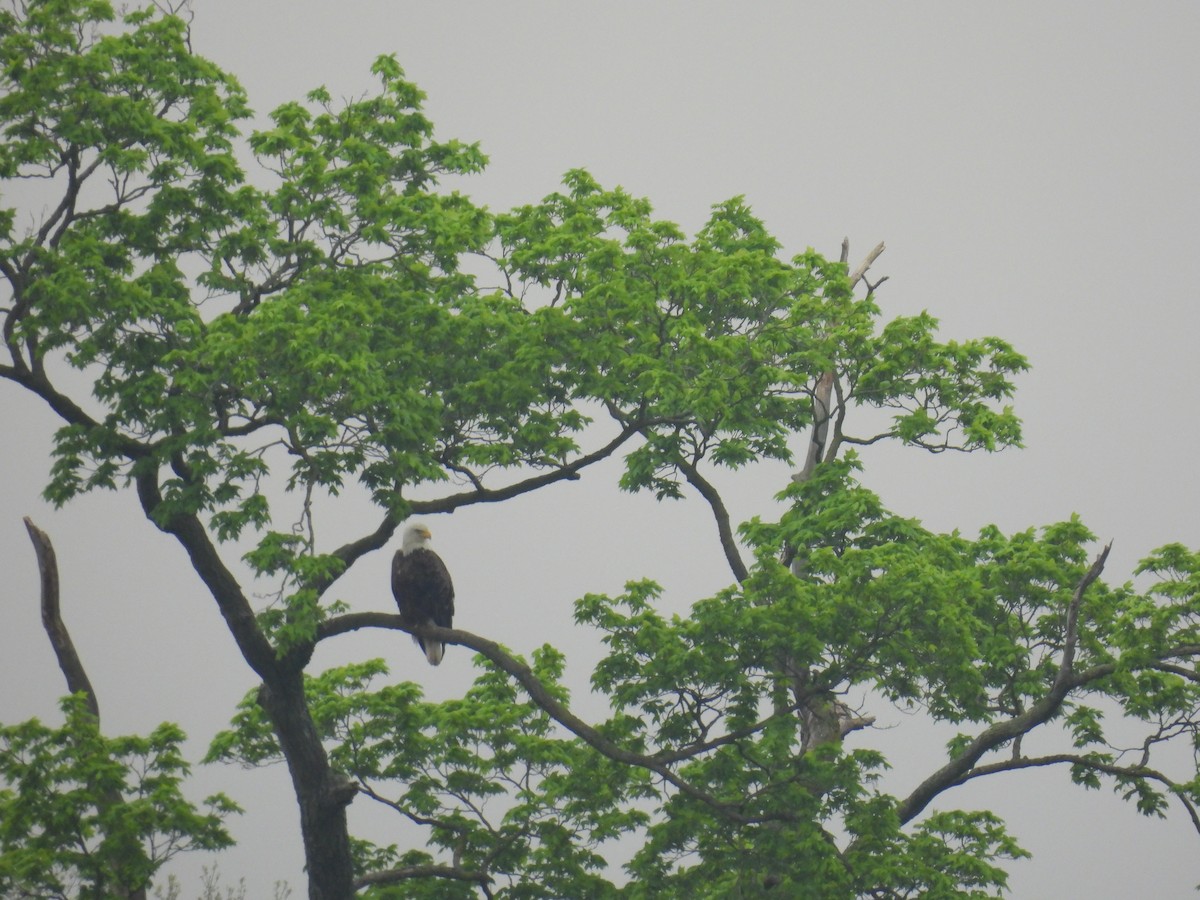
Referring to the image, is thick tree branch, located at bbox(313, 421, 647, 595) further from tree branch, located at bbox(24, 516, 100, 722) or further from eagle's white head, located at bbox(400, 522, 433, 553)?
tree branch, located at bbox(24, 516, 100, 722)

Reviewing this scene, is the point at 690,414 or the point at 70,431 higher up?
the point at 690,414

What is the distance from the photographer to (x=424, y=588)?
13336 mm

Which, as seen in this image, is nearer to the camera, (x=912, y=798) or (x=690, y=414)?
(x=690, y=414)

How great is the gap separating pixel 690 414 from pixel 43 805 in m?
7.06

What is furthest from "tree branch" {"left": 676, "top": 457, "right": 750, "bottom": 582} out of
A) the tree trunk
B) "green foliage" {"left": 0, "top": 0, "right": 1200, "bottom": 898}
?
the tree trunk

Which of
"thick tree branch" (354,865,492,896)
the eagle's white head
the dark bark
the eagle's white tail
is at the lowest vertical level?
"thick tree branch" (354,865,492,896)

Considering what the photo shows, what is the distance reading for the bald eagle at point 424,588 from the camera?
1329cm

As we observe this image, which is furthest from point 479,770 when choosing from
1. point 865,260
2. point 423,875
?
point 865,260

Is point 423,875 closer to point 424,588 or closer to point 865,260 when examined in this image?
point 424,588

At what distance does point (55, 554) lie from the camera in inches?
558

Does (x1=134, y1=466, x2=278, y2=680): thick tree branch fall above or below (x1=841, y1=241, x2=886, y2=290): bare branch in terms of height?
below

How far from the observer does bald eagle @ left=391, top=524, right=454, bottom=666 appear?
1329 cm

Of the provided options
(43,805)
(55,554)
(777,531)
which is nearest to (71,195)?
(55,554)

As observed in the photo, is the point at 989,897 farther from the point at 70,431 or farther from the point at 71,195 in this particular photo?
the point at 71,195
